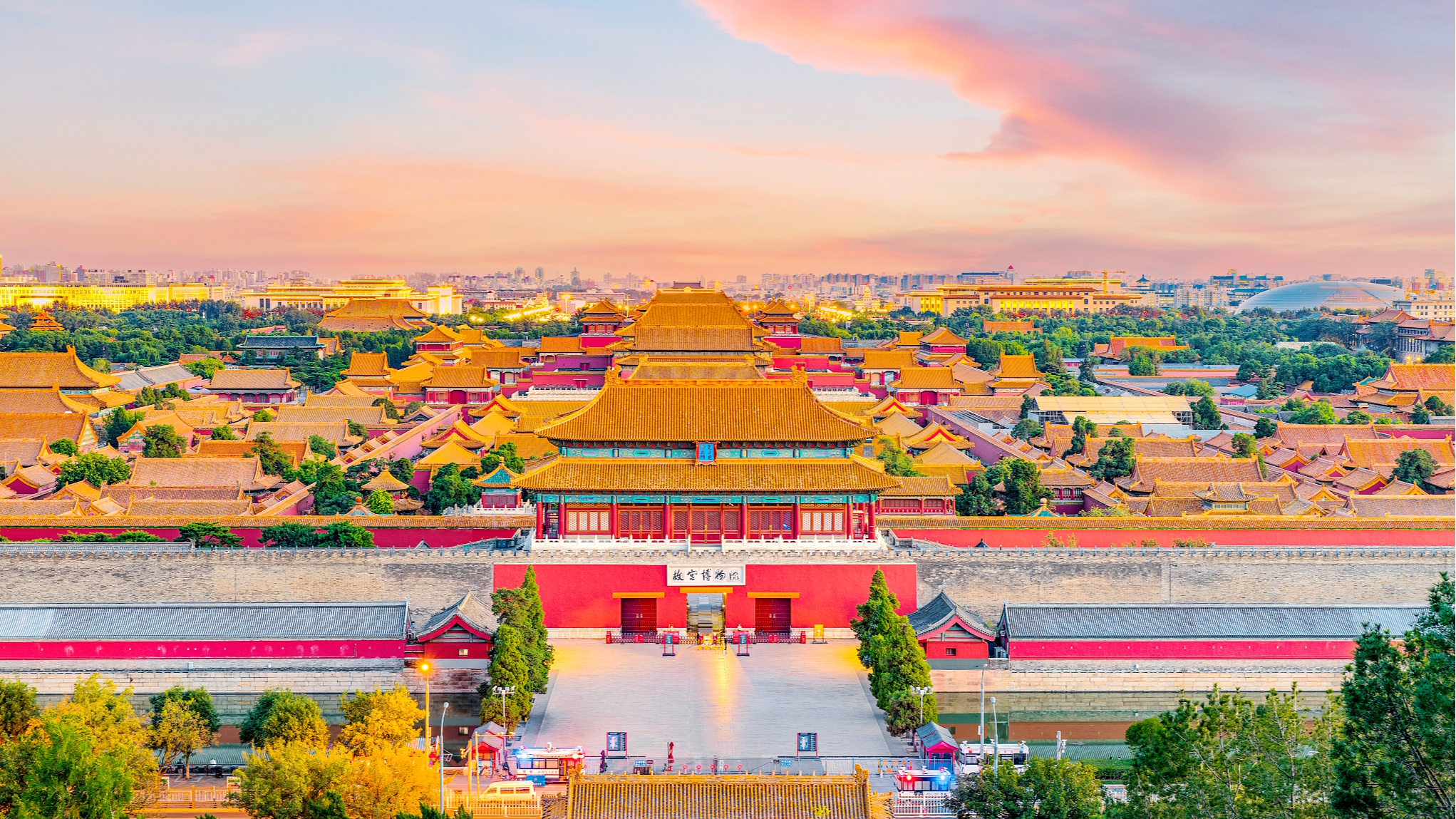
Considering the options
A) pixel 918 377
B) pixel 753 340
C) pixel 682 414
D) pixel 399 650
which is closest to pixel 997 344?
pixel 918 377

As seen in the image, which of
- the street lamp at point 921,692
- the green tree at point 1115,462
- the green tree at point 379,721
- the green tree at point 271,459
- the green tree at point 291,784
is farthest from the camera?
the green tree at point 1115,462

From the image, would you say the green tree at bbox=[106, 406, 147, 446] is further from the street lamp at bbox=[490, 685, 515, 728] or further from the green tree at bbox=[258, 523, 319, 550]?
the street lamp at bbox=[490, 685, 515, 728]

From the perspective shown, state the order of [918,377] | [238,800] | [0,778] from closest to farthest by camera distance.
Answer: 1. [0,778]
2. [238,800]
3. [918,377]

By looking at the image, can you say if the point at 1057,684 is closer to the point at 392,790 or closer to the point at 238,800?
the point at 392,790

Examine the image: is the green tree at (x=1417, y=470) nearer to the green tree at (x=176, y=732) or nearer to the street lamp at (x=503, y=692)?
the street lamp at (x=503, y=692)

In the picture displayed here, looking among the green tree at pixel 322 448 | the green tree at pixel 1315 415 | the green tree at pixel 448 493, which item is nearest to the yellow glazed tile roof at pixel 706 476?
the green tree at pixel 448 493

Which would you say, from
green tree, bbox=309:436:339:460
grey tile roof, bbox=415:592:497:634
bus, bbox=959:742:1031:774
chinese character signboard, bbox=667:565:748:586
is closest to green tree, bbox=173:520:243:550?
grey tile roof, bbox=415:592:497:634

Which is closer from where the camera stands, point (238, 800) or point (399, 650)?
point (238, 800)
